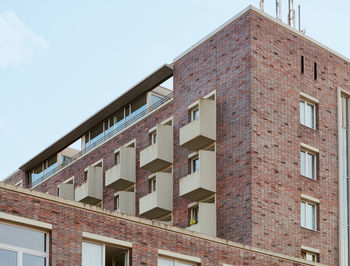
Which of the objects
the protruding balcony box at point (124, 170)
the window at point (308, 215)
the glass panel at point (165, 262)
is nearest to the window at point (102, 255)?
the glass panel at point (165, 262)

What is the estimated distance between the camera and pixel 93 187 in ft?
187

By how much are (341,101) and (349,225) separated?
733cm

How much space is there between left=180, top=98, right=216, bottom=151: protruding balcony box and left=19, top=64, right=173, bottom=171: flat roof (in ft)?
17.8

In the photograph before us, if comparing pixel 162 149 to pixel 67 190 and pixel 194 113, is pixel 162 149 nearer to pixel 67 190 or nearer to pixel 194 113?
pixel 194 113

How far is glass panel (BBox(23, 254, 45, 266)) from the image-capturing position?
28578 millimetres

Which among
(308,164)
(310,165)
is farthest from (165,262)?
(310,165)

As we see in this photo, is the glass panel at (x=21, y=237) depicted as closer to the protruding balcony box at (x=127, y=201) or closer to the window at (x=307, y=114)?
the window at (x=307, y=114)

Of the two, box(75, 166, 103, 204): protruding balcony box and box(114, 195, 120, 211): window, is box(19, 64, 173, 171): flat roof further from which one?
box(114, 195, 120, 211): window

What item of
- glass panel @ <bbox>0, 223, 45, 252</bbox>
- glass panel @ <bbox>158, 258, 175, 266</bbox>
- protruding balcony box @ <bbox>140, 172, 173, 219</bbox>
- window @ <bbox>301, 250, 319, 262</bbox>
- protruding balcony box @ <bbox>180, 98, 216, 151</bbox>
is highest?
protruding balcony box @ <bbox>180, 98, 216, 151</bbox>

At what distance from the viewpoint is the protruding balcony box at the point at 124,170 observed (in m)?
53.6

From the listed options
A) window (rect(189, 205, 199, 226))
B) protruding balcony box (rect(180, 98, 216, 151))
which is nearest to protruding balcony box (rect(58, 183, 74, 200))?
window (rect(189, 205, 199, 226))

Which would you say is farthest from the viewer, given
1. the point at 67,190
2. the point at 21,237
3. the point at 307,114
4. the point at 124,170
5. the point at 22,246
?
the point at 67,190

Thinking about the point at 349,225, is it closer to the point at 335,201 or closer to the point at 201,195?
the point at 335,201

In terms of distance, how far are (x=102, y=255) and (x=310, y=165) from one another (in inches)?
771
